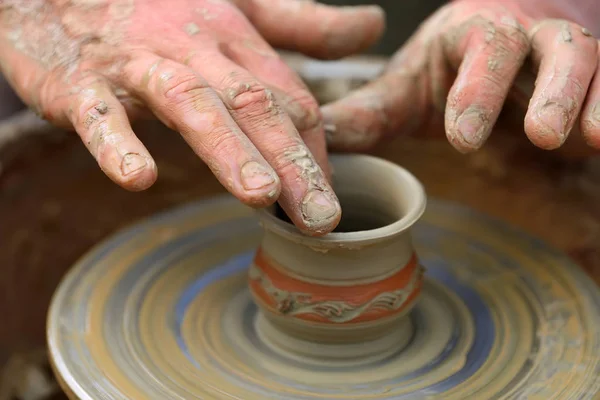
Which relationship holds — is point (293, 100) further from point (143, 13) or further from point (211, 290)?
point (211, 290)

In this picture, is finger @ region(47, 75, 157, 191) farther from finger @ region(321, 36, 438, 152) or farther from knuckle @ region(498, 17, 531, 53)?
knuckle @ region(498, 17, 531, 53)

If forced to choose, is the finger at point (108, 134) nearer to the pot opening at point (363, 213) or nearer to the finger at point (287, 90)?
the finger at point (287, 90)

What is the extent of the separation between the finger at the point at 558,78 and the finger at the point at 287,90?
359 mm

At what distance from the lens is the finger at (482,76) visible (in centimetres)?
108

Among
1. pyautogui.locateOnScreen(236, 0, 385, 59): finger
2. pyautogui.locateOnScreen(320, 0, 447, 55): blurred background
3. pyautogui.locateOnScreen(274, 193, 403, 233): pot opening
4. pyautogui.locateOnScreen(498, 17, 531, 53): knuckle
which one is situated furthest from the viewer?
pyautogui.locateOnScreen(320, 0, 447, 55): blurred background

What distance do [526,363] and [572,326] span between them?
15 cm

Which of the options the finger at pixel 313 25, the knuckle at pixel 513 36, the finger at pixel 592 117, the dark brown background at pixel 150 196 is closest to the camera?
the finger at pixel 592 117

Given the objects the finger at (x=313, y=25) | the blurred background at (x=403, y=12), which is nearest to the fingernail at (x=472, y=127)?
the finger at (x=313, y=25)

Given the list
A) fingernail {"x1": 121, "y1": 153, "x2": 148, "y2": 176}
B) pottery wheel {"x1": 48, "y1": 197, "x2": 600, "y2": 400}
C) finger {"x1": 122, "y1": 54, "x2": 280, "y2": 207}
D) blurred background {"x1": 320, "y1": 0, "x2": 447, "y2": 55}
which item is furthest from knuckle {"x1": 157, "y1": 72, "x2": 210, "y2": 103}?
blurred background {"x1": 320, "y1": 0, "x2": 447, "y2": 55}

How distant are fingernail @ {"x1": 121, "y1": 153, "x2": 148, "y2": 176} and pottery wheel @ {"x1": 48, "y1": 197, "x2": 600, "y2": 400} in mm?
386

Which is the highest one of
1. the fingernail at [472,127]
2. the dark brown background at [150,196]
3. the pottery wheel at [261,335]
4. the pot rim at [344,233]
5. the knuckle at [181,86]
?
the knuckle at [181,86]

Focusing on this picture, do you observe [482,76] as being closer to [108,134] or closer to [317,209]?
[317,209]

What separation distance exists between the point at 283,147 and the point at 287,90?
21 cm

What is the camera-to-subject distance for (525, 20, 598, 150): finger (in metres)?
1.01
